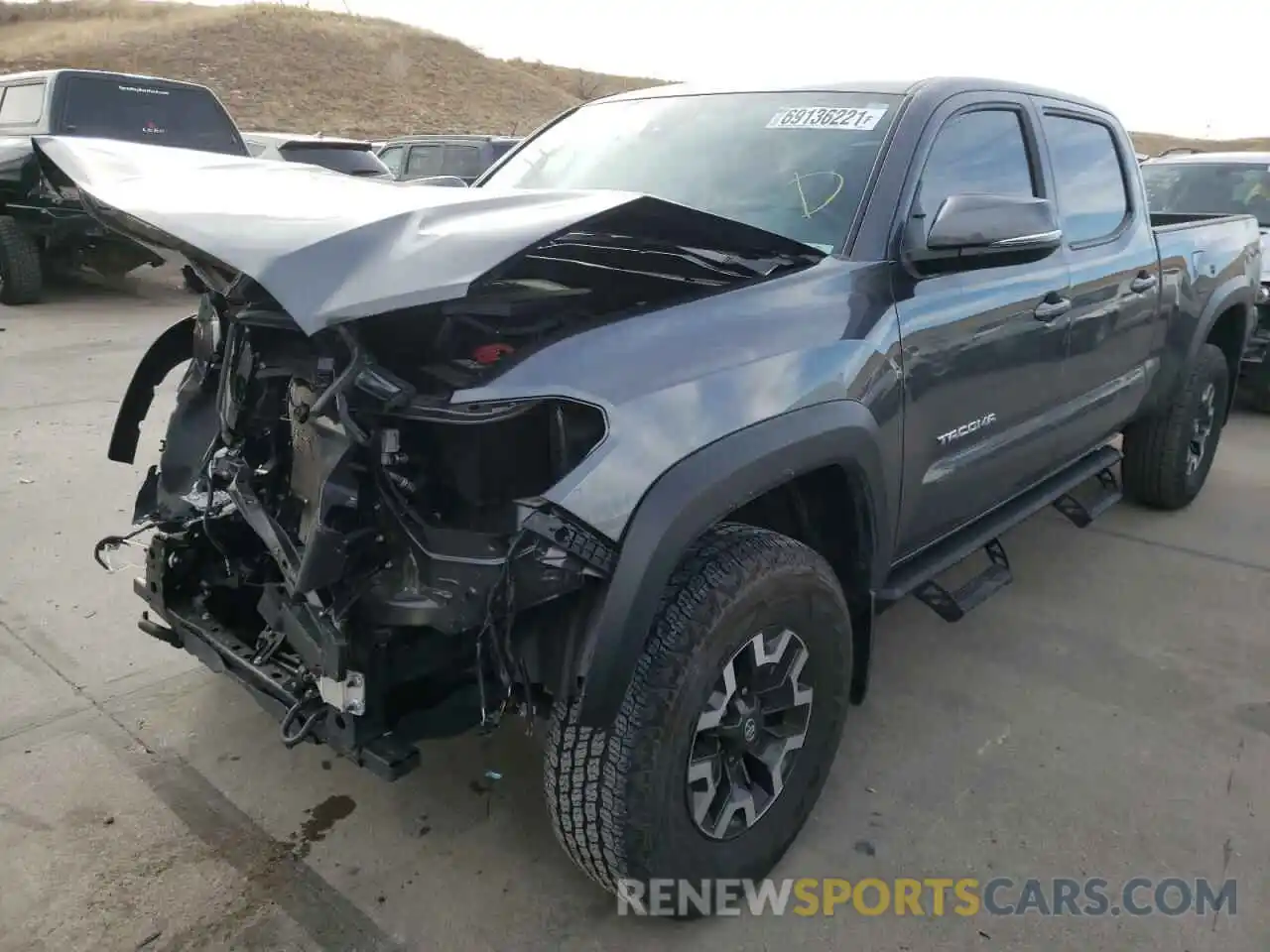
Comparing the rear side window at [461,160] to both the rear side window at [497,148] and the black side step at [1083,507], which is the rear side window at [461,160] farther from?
the black side step at [1083,507]

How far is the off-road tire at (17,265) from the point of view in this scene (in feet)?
30.6

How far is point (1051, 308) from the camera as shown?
11.0 feet

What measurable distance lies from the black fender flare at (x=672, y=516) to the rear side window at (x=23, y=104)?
9740 millimetres

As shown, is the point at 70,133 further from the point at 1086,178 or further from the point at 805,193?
the point at 1086,178

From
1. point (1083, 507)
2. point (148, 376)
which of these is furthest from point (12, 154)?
point (1083, 507)

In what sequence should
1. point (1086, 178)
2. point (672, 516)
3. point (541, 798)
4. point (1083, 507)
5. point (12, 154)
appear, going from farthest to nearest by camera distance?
point (12, 154), point (1083, 507), point (1086, 178), point (541, 798), point (672, 516)

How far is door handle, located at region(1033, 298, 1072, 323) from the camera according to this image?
329 cm

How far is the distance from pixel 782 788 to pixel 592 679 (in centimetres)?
80

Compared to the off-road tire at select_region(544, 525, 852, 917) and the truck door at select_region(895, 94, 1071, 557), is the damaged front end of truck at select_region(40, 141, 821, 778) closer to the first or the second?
the off-road tire at select_region(544, 525, 852, 917)

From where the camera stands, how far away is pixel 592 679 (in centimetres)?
191

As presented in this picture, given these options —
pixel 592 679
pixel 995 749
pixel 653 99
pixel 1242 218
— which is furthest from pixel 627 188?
pixel 1242 218

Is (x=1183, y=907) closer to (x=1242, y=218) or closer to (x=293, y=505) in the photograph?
(x=293, y=505)

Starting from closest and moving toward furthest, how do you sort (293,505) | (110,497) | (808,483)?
(293,505) < (808,483) < (110,497)

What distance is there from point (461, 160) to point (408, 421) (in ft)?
40.2
